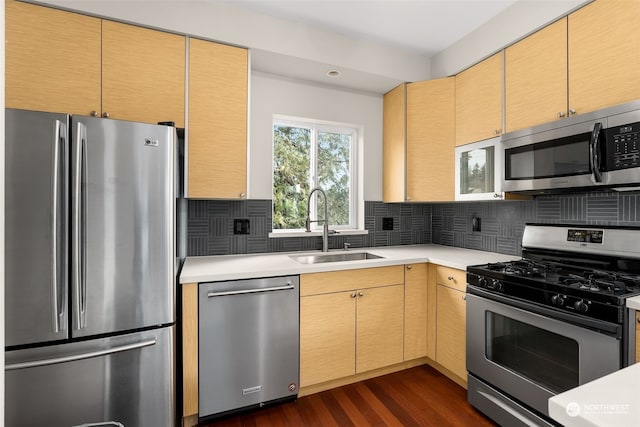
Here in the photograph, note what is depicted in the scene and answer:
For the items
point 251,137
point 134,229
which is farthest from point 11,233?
point 251,137

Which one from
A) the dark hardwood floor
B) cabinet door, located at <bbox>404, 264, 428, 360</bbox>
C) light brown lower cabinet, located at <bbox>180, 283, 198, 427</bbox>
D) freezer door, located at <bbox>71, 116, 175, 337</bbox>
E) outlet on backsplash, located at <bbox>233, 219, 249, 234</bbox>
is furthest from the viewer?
outlet on backsplash, located at <bbox>233, 219, 249, 234</bbox>

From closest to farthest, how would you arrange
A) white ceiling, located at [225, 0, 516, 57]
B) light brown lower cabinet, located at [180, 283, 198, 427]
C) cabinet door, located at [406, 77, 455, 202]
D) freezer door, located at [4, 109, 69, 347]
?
freezer door, located at [4, 109, 69, 347] < light brown lower cabinet, located at [180, 283, 198, 427] < white ceiling, located at [225, 0, 516, 57] < cabinet door, located at [406, 77, 455, 202]

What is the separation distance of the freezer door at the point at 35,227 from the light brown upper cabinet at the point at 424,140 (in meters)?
2.28

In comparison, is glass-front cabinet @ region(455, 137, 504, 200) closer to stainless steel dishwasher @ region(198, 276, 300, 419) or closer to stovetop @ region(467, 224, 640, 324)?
stovetop @ region(467, 224, 640, 324)

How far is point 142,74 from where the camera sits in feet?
5.99

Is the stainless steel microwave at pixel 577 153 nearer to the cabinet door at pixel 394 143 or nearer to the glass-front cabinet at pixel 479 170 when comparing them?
the glass-front cabinet at pixel 479 170

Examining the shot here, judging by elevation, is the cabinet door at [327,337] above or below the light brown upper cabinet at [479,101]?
below

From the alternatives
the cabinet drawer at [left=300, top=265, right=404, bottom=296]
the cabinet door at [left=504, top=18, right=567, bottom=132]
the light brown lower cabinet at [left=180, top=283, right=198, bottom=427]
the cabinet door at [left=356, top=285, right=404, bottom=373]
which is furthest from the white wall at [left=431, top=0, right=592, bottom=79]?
the light brown lower cabinet at [left=180, top=283, right=198, bottom=427]

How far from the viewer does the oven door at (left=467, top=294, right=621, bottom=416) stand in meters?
1.35

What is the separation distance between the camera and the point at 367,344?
2.17 metres

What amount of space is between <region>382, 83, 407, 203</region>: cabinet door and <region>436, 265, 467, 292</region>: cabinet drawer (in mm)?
728

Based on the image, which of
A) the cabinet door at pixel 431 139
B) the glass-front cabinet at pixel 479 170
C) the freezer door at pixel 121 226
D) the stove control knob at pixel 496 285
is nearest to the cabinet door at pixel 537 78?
the glass-front cabinet at pixel 479 170

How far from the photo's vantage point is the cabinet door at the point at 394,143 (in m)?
2.68

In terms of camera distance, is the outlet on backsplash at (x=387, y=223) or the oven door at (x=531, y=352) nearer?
the oven door at (x=531, y=352)
